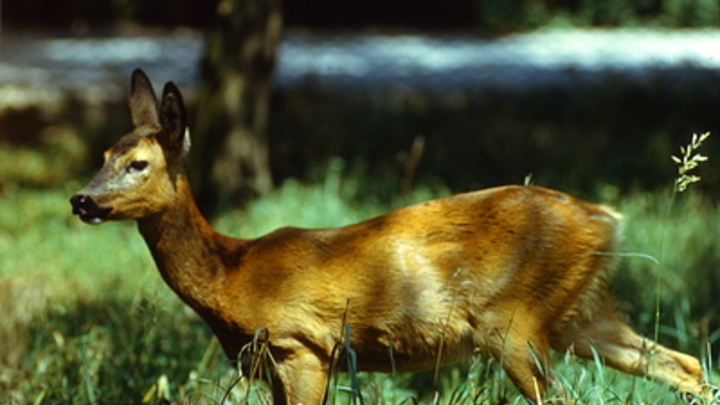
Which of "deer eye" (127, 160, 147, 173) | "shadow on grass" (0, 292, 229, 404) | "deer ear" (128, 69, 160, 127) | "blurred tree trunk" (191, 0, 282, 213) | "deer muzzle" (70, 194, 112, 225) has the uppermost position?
"deer ear" (128, 69, 160, 127)

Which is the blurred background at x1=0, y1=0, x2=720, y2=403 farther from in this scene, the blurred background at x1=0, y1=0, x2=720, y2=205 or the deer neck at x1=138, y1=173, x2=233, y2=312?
the deer neck at x1=138, y1=173, x2=233, y2=312

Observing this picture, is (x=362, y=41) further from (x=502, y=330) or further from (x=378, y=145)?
(x=502, y=330)

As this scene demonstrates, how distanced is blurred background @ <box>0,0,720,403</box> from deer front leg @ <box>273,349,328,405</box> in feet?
2.54

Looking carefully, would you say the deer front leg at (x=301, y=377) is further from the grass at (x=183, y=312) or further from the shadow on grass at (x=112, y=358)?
the shadow on grass at (x=112, y=358)

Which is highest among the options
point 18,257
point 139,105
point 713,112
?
point 139,105

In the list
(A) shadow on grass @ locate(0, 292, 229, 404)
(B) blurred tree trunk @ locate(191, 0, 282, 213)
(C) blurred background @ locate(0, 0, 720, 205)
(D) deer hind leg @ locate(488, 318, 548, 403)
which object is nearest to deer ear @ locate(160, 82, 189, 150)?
(A) shadow on grass @ locate(0, 292, 229, 404)

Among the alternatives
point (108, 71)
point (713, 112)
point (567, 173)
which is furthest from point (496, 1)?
point (567, 173)

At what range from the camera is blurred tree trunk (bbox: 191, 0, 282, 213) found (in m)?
7.02

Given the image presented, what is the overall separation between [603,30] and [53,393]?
1244 centimetres

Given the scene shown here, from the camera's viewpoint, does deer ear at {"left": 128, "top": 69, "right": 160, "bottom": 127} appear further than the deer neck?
Yes

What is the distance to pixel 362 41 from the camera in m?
16.3

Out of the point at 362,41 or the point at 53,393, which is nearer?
the point at 53,393

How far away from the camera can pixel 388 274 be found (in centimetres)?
315

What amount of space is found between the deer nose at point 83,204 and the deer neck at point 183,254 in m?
0.24
